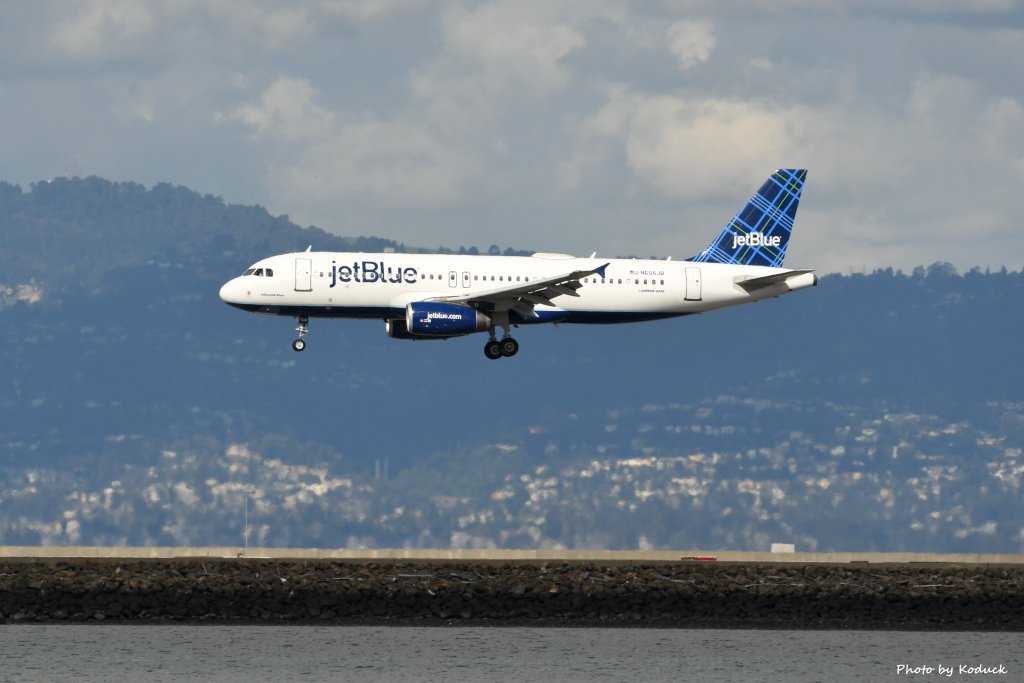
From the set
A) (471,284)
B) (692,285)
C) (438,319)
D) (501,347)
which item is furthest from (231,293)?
(692,285)

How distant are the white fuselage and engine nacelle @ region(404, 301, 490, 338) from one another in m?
1.05

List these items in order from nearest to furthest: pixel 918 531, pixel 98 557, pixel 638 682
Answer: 1. pixel 638 682
2. pixel 98 557
3. pixel 918 531

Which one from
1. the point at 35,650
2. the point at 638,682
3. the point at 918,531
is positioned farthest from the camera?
the point at 918,531

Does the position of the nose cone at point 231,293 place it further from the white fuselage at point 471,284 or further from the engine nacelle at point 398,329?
the engine nacelle at point 398,329

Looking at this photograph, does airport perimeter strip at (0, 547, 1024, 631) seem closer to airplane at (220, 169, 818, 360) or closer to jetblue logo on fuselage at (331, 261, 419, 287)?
airplane at (220, 169, 818, 360)

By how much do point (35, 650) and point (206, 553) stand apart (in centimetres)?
916

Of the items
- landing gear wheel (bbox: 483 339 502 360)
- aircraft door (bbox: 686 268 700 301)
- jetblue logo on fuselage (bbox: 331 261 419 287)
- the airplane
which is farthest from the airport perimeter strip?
aircraft door (bbox: 686 268 700 301)

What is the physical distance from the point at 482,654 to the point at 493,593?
8.10ft

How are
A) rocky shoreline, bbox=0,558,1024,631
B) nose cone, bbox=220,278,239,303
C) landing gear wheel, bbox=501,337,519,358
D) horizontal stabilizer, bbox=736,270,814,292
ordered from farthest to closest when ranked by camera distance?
horizontal stabilizer, bbox=736,270,814,292 → landing gear wheel, bbox=501,337,519,358 → nose cone, bbox=220,278,239,303 → rocky shoreline, bbox=0,558,1024,631

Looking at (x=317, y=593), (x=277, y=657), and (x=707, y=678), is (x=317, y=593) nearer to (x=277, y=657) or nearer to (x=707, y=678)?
(x=277, y=657)

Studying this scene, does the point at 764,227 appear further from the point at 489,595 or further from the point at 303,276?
the point at 489,595

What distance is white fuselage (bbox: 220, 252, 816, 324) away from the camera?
251 ft

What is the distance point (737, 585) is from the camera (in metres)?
70.1

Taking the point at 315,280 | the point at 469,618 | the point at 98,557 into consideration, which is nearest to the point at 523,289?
the point at 315,280
